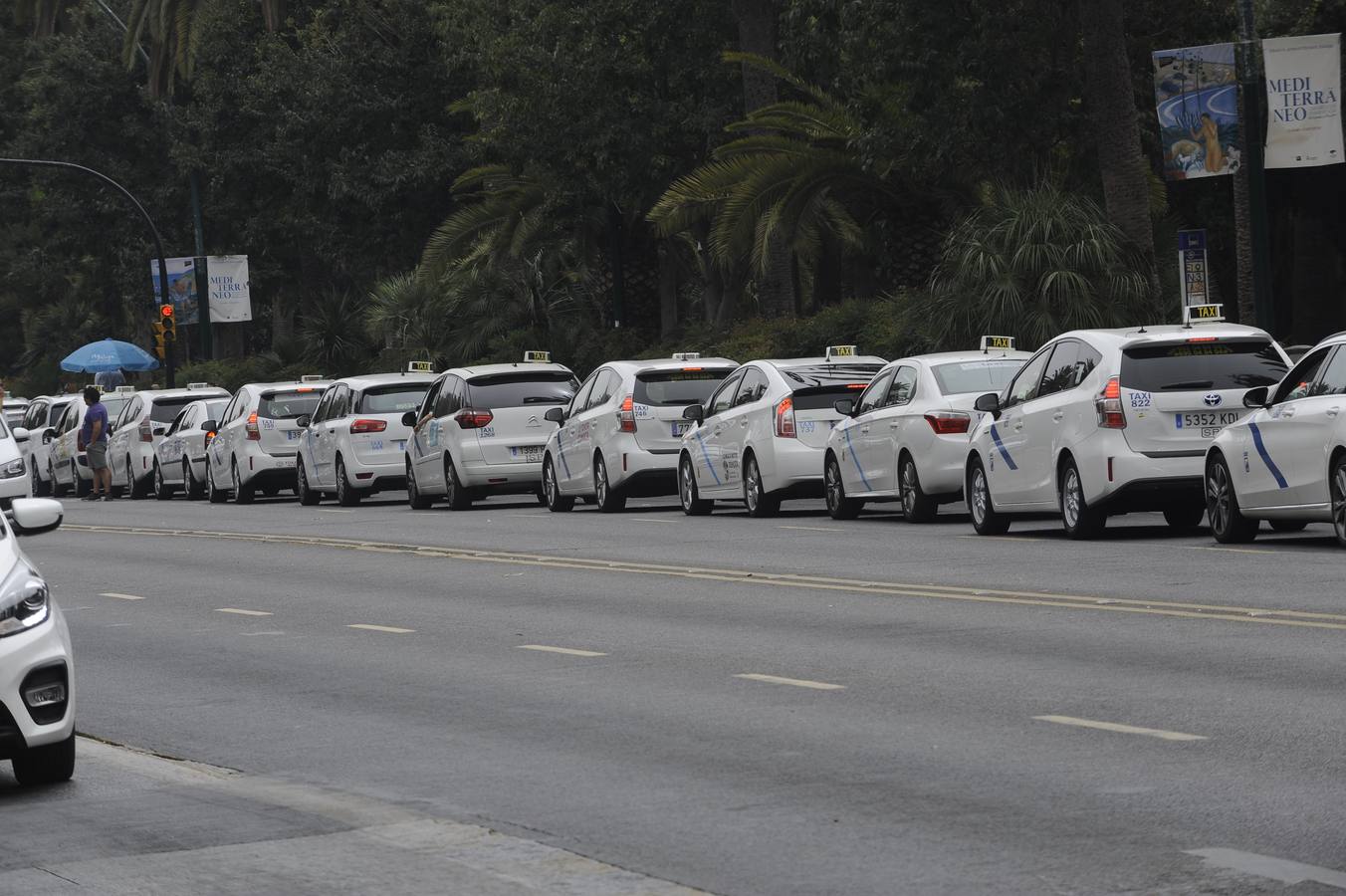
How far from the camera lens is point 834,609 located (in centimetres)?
1433

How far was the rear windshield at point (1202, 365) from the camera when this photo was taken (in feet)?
58.0

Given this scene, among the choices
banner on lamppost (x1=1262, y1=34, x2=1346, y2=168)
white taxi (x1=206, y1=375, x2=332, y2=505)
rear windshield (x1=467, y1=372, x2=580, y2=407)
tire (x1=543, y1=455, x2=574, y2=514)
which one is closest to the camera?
banner on lamppost (x1=1262, y1=34, x2=1346, y2=168)

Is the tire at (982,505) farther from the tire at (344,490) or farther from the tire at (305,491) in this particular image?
the tire at (305,491)

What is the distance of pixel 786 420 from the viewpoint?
2314 cm

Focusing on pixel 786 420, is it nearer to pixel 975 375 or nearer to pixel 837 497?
pixel 837 497

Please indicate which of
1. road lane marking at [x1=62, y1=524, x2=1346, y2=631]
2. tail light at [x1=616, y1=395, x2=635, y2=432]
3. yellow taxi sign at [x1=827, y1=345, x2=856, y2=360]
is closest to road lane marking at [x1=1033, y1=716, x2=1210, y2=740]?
road lane marking at [x1=62, y1=524, x2=1346, y2=631]

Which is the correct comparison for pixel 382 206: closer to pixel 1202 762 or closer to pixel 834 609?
pixel 834 609

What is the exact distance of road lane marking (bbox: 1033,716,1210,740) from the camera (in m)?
8.98

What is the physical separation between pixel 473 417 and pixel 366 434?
3579 mm

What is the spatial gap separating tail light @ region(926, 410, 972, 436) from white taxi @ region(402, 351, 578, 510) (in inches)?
338

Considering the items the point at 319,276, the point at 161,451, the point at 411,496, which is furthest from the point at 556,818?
the point at 319,276

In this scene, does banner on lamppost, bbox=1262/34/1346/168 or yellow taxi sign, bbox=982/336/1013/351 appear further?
banner on lamppost, bbox=1262/34/1346/168

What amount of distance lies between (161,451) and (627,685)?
97.3 ft

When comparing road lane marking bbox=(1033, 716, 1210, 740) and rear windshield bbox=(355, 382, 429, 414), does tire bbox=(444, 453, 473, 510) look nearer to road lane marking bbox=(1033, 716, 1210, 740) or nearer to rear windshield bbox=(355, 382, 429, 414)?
rear windshield bbox=(355, 382, 429, 414)
